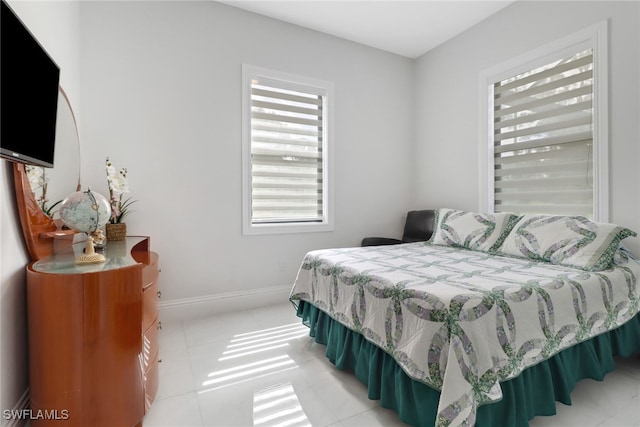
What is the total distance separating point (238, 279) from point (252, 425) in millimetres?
1745

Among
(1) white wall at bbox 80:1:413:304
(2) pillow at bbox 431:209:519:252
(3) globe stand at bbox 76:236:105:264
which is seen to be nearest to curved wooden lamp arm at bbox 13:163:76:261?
(3) globe stand at bbox 76:236:105:264

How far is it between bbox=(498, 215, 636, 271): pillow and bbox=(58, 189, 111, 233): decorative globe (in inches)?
108

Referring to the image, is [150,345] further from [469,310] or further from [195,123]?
[195,123]

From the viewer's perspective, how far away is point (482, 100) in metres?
3.28

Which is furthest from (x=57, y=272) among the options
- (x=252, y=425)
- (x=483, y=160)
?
(x=483, y=160)

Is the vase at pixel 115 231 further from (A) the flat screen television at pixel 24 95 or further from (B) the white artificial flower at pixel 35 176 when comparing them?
(A) the flat screen television at pixel 24 95

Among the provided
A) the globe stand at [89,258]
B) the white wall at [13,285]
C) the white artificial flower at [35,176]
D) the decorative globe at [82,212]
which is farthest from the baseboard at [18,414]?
the white artificial flower at [35,176]

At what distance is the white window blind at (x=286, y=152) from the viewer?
3.26 m

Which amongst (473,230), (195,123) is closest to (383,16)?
(195,123)

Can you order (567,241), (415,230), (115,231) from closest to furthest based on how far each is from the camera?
(567,241), (115,231), (415,230)

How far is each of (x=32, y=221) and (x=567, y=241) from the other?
3.16m

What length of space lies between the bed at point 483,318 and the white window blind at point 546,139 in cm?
51

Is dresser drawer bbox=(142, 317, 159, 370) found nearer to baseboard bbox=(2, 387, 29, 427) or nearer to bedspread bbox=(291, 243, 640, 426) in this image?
baseboard bbox=(2, 387, 29, 427)

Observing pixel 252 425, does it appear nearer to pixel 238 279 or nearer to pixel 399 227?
pixel 238 279
